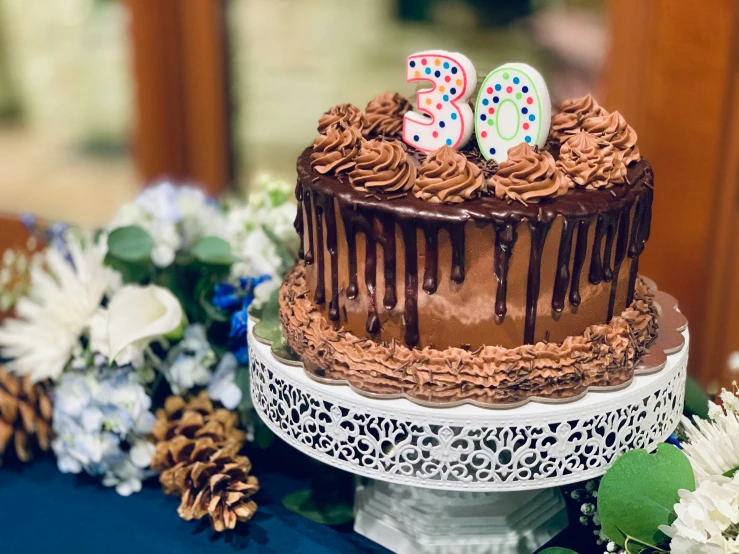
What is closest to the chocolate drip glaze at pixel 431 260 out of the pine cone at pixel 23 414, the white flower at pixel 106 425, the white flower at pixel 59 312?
the white flower at pixel 106 425

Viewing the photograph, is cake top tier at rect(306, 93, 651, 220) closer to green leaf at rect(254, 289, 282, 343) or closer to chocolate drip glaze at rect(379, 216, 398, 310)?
chocolate drip glaze at rect(379, 216, 398, 310)

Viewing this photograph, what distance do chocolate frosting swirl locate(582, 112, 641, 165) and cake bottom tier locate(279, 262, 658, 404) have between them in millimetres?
277

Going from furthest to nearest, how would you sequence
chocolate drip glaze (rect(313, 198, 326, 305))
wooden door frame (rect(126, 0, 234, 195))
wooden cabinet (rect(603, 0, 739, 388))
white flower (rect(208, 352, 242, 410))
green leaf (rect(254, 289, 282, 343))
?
wooden door frame (rect(126, 0, 234, 195)), wooden cabinet (rect(603, 0, 739, 388)), white flower (rect(208, 352, 242, 410)), green leaf (rect(254, 289, 282, 343)), chocolate drip glaze (rect(313, 198, 326, 305))

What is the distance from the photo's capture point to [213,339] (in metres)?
1.67

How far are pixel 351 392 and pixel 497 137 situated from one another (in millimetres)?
489

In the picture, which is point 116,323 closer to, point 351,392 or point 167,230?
point 167,230

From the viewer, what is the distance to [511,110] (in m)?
1.30

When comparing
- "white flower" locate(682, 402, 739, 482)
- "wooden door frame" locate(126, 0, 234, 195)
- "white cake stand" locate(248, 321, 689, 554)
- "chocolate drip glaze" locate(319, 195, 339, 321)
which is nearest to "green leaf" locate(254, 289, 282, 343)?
"white cake stand" locate(248, 321, 689, 554)

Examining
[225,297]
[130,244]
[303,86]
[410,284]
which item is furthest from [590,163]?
[303,86]

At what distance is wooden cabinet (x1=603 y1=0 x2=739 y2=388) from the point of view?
205cm

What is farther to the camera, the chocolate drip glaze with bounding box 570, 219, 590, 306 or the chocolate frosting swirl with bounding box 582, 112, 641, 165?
the chocolate frosting swirl with bounding box 582, 112, 641, 165

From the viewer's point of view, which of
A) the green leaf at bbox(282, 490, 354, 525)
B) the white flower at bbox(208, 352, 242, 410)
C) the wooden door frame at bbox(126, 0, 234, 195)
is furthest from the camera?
the wooden door frame at bbox(126, 0, 234, 195)

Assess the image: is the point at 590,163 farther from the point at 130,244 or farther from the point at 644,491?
the point at 130,244

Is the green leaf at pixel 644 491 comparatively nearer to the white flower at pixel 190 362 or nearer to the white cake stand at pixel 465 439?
the white cake stand at pixel 465 439
